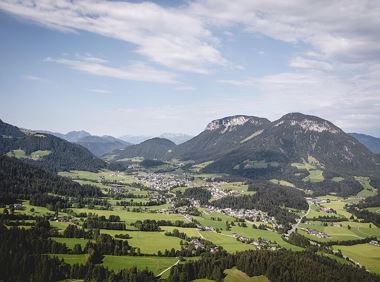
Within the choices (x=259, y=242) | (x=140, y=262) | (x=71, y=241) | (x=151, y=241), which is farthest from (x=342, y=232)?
(x=71, y=241)

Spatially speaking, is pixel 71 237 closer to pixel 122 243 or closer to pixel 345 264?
pixel 122 243

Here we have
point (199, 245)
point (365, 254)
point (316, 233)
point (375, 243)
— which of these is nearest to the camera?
point (199, 245)

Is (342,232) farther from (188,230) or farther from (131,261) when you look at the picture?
(131,261)

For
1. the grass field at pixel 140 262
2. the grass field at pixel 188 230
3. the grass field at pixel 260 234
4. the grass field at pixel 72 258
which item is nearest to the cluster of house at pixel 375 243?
the grass field at pixel 260 234

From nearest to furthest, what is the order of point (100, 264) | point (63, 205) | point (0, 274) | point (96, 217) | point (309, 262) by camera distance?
point (0, 274)
point (100, 264)
point (309, 262)
point (96, 217)
point (63, 205)

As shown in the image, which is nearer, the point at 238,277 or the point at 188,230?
the point at 238,277

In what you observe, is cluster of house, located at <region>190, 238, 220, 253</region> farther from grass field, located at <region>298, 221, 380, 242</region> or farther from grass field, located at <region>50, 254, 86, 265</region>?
grass field, located at <region>298, 221, 380, 242</region>

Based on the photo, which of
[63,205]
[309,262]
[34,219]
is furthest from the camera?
[63,205]

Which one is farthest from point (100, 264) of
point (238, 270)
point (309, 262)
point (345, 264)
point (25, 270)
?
point (345, 264)
